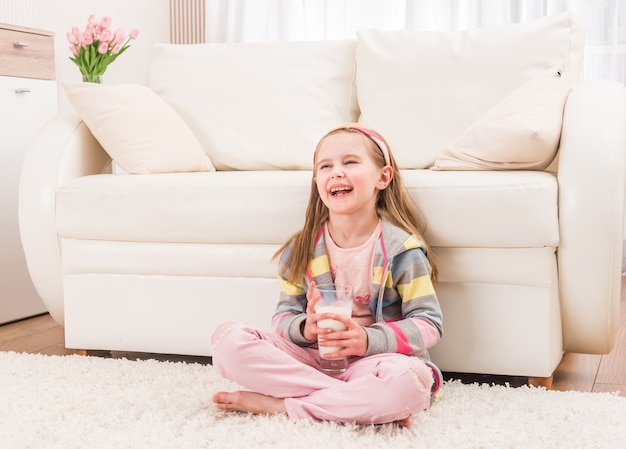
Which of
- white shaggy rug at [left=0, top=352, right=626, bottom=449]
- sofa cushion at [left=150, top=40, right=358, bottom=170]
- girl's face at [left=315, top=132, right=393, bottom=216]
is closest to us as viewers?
white shaggy rug at [left=0, top=352, right=626, bottom=449]

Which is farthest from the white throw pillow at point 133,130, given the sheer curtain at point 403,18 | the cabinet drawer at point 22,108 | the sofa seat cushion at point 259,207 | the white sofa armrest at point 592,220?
the sheer curtain at point 403,18

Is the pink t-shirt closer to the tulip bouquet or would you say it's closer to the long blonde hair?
the long blonde hair

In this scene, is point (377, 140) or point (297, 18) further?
point (297, 18)

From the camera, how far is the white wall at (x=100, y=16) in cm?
336

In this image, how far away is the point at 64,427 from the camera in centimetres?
140

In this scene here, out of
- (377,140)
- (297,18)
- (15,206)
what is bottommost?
(15,206)

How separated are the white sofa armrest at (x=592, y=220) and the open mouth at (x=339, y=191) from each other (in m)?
0.47

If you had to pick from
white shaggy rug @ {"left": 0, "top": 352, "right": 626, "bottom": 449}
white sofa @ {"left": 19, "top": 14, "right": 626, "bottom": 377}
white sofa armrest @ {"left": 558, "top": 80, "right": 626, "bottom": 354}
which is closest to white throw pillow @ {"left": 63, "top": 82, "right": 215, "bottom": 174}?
white sofa @ {"left": 19, "top": 14, "right": 626, "bottom": 377}

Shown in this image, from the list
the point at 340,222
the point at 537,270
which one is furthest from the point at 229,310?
the point at 537,270

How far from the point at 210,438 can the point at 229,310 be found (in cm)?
58

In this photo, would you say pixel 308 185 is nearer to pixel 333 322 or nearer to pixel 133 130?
pixel 333 322

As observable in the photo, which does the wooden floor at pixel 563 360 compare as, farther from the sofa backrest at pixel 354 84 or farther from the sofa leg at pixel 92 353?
the sofa backrest at pixel 354 84

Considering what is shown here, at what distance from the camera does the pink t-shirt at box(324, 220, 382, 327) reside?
62.9 inches

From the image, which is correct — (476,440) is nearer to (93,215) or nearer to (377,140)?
(377,140)
